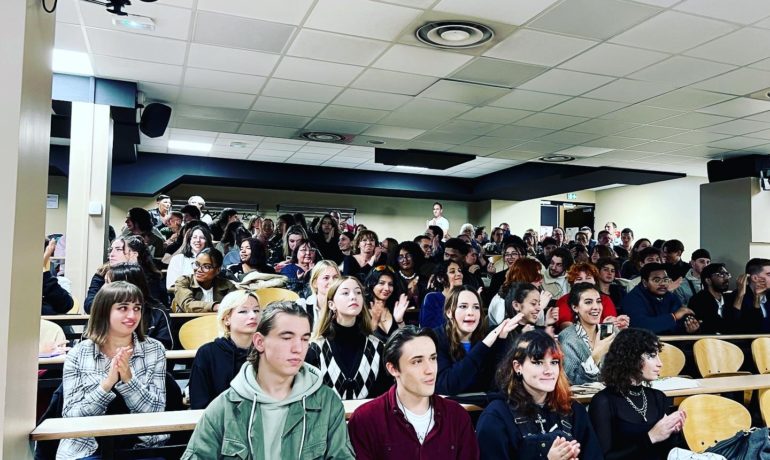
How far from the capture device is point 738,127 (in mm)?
6047

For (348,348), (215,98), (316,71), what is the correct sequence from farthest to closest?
1. (215,98)
2. (316,71)
3. (348,348)

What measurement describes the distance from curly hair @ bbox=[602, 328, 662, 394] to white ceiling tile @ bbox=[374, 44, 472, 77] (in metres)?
2.42

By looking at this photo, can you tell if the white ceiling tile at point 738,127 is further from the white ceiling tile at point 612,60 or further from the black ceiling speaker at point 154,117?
the black ceiling speaker at point 154,117

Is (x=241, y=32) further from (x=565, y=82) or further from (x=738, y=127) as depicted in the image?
(x=738, y=127)

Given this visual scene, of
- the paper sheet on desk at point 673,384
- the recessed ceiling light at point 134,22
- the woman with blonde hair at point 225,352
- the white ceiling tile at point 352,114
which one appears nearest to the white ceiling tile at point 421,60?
the white ceiling tile at point 352,114

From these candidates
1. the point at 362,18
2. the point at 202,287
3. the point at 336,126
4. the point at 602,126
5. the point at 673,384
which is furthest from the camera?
the point at 336,126

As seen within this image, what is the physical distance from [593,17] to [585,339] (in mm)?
1939

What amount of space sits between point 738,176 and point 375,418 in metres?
7.64

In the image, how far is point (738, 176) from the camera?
767 centimetres

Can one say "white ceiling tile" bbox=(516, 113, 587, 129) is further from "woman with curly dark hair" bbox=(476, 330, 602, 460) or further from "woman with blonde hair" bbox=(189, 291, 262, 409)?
"woman with blonde hair" bbox=(189, 291, 262, 409)

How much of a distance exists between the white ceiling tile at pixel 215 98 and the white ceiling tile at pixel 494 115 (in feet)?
7.29

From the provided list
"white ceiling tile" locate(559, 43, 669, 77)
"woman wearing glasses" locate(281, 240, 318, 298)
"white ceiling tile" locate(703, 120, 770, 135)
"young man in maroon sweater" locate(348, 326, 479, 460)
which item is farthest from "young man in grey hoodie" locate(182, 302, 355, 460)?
"white ceiling tile" locate(703, 120, 770, 135)

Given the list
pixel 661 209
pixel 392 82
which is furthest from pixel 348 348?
pixel 661 209

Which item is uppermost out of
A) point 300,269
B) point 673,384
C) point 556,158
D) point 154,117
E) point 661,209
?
point 556,158
